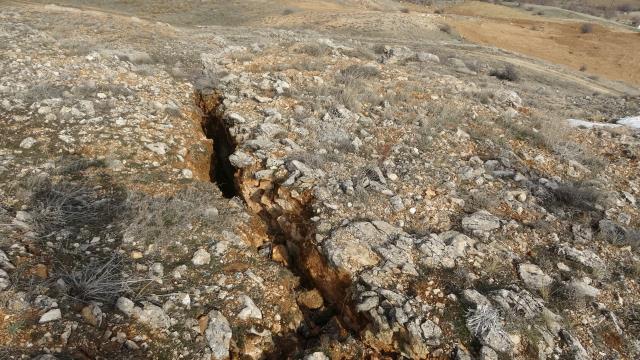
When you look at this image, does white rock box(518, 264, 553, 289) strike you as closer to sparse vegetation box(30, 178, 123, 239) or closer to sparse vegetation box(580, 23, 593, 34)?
sparse vegetation box(30, 178, 123, 239)

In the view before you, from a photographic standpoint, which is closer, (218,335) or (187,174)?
(218,335)

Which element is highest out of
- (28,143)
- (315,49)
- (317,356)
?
(315,49)

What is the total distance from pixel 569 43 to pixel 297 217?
28855 mm

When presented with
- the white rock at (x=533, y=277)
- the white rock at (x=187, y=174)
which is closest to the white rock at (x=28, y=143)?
the white rock at (x=187, y=174)

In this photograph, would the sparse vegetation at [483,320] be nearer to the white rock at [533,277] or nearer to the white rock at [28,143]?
the white rock at [533,277]

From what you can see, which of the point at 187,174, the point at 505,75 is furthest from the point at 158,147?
the point at 505,75

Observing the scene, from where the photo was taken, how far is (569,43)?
27.5m

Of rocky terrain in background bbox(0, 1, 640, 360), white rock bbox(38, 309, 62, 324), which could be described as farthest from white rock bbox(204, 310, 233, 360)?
white rock bbox(38, 309, 62, 324)

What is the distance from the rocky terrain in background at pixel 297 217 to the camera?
393cm

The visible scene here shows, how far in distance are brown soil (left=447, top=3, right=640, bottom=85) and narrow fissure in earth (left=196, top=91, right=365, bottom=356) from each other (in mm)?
20260

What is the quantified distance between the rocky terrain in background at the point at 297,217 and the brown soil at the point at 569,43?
17.0m

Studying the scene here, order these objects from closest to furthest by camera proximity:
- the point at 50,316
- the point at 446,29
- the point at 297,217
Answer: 1. the point at 50,316
2. the point at 297,217
3. the point at 446,29

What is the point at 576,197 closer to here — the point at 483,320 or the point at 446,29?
the point at 483,320

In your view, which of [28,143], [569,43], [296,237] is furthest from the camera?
[569,43]
